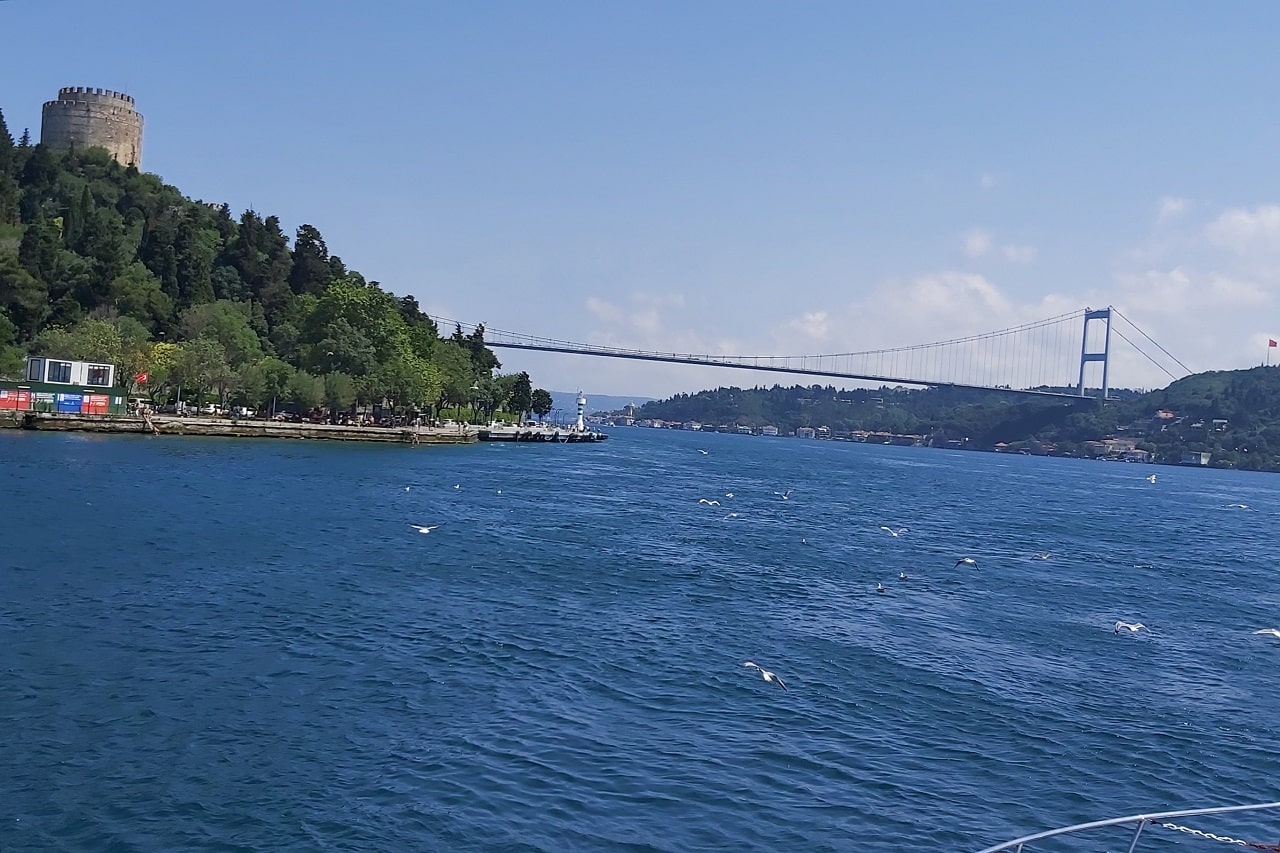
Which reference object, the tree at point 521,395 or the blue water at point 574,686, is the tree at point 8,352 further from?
the tree at point 521,395

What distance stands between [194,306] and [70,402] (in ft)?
83.1

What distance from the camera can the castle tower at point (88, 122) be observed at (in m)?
108

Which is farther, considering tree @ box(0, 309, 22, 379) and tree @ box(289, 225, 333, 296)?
tree @ box(289, 225, 333, 296)

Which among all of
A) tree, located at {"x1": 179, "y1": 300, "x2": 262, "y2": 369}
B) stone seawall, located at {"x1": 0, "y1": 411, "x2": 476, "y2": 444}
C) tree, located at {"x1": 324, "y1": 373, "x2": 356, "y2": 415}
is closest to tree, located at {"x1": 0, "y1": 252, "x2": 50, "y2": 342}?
tree, located at {"x1": 179, "y1": 300, "x2": 262, "y2": 369}

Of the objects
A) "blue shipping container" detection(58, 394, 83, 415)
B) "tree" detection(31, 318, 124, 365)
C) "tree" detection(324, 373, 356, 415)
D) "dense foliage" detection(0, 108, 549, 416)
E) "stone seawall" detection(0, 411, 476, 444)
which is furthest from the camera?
"tree" detection(324, 373, 356, 415)

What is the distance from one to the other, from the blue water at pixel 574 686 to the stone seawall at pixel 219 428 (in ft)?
74.6

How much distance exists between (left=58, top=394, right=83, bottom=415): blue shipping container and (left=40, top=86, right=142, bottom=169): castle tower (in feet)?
204

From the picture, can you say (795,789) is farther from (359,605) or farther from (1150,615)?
(1150,615)

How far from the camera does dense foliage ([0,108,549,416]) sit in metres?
67.1

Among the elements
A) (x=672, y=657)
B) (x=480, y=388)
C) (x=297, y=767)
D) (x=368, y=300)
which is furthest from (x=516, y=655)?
(x=480, y=388)

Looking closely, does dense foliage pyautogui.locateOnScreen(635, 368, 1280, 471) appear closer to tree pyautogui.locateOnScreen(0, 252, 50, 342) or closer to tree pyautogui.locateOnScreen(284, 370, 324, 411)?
tree pyautogui.locateOnScreen(284, 370, 324, 411)

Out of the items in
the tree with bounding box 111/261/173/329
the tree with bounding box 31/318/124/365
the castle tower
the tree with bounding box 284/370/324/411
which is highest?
the castle tower

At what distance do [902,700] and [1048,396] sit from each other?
113 metres

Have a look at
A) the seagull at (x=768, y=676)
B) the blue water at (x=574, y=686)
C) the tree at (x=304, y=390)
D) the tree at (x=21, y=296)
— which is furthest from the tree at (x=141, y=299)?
the seagull at (x=768, y=676)
